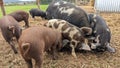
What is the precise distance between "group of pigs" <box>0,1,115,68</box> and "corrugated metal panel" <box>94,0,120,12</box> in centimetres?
391

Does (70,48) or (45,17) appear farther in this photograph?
(45,17)

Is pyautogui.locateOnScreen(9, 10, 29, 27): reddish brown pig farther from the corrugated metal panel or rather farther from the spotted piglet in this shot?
the corrugated metal panel

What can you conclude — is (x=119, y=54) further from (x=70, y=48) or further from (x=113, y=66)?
(x=70, y=48)

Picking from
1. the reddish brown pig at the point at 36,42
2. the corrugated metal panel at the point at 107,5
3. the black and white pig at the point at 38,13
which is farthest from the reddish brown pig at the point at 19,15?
the corrugated metal panel at the point at 107,5

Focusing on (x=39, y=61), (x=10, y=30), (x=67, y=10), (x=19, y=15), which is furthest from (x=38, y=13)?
(x=39, y=61)

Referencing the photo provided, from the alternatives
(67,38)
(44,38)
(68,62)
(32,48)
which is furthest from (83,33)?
(32,48)

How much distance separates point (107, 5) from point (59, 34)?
17.1ft

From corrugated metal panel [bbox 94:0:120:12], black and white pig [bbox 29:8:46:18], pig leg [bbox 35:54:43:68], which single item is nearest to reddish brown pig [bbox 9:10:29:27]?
black and white pig [bbox 29:8:46:18]

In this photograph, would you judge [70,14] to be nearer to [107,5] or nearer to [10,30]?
[10,30]

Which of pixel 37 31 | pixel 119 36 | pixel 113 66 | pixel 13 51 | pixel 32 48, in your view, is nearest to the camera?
pixel 32 48

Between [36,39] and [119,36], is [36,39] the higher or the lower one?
the higher one

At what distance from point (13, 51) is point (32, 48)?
3.40 ft

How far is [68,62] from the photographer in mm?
3652

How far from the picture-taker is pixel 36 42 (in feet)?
9.71
